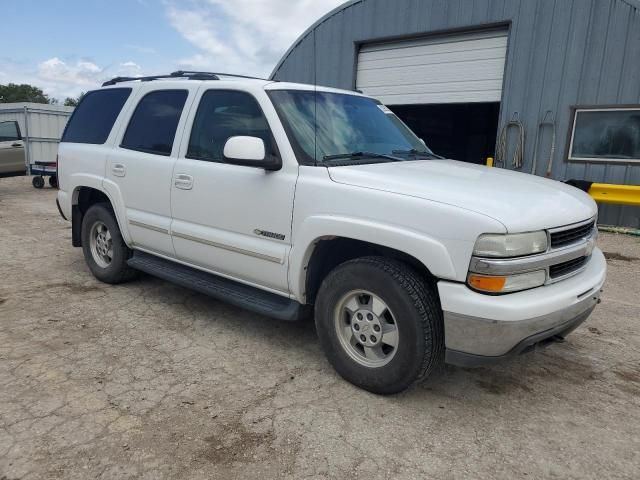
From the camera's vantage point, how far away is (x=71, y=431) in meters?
2.61

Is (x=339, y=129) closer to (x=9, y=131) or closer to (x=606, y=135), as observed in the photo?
(x=606, y=135)

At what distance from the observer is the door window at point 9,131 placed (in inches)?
537

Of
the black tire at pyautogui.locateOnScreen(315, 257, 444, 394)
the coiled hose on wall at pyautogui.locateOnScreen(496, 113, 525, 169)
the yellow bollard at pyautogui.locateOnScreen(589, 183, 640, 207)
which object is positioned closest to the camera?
the black tire at pyautogui.locateOnScreen(315, 257, 444, 394)

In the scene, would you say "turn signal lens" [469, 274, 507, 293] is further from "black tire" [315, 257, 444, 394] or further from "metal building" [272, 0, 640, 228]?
"metal building" [272, 0, 640, 228]

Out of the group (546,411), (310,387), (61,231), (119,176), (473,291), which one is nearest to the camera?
(473,291)

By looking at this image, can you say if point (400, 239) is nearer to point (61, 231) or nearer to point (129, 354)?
point (129, 354)

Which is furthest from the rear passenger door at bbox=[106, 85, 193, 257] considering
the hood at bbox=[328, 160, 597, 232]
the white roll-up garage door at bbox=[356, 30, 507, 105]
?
the white roll-up garage door at bbox=[356, 30, 507, 105]

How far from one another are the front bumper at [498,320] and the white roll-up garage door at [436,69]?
29.6ft

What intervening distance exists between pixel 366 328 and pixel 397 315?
292mm

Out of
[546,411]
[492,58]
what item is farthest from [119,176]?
[492,58]

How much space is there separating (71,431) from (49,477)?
1.19ft

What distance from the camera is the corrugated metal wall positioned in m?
17.5

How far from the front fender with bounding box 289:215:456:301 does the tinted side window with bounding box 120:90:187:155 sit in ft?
5.50

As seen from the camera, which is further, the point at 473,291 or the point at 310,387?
the point at 310,387
